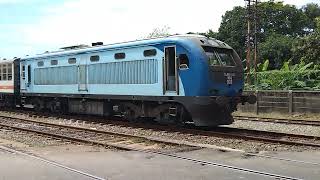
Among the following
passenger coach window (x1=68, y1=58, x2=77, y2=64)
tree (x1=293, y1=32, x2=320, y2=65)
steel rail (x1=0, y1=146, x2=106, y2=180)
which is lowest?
steel rail (x1=0, y1=146, x2=106, y2=180)

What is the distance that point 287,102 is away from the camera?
2322cm

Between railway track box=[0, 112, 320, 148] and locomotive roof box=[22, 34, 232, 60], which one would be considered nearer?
railway track box=[0, 112, 320, 148]

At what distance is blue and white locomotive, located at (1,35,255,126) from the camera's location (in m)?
15.0

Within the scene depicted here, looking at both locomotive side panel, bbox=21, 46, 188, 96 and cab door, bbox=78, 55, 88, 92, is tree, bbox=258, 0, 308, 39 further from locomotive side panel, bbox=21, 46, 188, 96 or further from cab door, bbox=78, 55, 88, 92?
cab door, bbox=78, 55, 88, 92

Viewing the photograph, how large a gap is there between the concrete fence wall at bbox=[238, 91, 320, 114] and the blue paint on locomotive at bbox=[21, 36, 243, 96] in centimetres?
719

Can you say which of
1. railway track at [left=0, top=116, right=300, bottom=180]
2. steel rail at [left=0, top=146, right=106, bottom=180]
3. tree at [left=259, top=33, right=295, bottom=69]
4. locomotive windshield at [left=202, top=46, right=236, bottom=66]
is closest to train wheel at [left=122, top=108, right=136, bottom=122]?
railway track at [left=0, top=116, right=300, bottom=180]

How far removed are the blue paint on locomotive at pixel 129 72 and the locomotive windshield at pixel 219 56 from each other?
51cm

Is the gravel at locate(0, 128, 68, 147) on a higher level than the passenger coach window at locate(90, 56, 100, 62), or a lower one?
lower

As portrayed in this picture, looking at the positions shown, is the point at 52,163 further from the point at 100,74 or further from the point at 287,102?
the point at 287,102

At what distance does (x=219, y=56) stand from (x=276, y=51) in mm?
57774

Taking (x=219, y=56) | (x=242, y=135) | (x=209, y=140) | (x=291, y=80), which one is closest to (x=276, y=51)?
(x=291, y=80)

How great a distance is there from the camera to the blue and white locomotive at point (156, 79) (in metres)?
15.0

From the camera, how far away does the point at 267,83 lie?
3070 centimetres

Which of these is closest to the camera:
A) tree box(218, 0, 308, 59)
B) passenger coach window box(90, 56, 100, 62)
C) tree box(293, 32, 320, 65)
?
passenger coach window box(90, 56, 100, 62)
